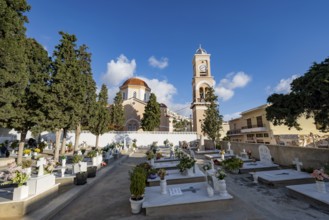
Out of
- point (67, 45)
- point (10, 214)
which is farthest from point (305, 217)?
point (67, 45)

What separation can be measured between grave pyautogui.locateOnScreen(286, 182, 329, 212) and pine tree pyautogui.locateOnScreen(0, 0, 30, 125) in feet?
49.3

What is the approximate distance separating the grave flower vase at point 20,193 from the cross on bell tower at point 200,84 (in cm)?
3305

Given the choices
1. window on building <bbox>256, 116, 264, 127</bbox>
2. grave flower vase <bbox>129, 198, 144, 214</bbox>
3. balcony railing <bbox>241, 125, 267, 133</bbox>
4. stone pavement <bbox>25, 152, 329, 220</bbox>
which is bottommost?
stone pavement <bbox>25, 152, 329, 220</bbox>

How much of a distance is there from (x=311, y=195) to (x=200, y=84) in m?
32.7

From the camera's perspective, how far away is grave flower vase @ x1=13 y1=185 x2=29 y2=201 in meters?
5.41

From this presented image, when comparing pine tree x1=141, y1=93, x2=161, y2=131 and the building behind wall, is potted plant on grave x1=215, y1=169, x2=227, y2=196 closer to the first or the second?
the building behind wall

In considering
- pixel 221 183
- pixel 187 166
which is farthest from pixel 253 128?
pixel 221 183

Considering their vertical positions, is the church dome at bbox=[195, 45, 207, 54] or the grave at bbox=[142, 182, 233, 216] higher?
the church dome at bbox=[195, 45, 207, 54]

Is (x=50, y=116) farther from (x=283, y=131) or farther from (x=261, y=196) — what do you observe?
(x=283, y=131)

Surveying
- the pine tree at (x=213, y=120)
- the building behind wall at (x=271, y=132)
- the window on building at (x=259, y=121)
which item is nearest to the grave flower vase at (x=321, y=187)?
the pine tree at (x=213, y=120)

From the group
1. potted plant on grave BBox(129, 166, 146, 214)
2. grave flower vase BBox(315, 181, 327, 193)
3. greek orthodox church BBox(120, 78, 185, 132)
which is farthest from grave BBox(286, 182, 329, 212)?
greek orthodox church BBox(120, 78, 185, 132)

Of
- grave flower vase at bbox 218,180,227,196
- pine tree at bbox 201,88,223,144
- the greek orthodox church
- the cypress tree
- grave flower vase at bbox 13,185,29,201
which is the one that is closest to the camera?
grave flower vase at bbox 13,185,29,201

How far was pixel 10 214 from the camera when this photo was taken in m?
5.18

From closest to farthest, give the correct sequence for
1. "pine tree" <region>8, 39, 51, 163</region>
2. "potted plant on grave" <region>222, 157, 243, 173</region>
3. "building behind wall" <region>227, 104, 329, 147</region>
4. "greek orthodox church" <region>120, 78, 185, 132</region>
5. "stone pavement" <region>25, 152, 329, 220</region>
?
"stone pavement" <region>25, 152, 329, 220</region>
"potted plant on grave" <region>222, 157, 243, 173</region>
"pine tree" <region>8, 39, 51, 163</region>
"building behind wall" <region>227, 104, 329, 147</region>
"greek orthodox church" <region>120, 78, 185, 132</region>
